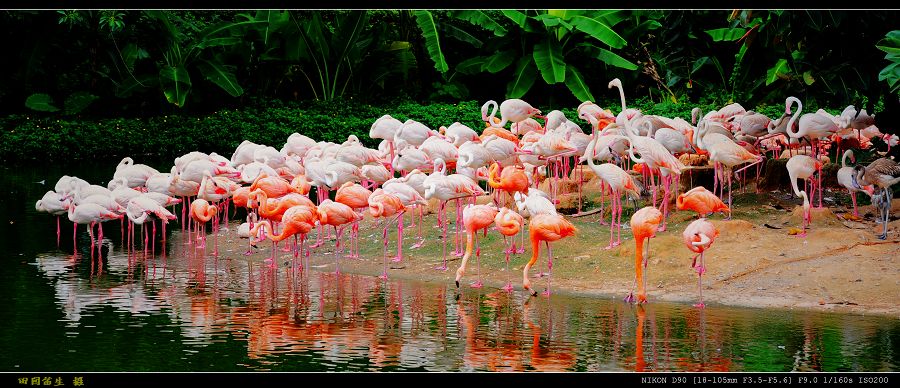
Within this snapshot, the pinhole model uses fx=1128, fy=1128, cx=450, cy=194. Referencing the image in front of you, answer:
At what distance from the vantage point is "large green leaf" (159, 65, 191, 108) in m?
19.2

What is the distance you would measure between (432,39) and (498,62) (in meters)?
1.65

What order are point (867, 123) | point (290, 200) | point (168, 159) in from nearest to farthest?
→ point (290, 200), point (867, 123), point (168, 159)

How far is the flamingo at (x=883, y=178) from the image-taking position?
9.20 m

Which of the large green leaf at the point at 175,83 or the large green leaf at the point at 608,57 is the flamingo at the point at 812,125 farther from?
the large green leaf at the point at 175,83

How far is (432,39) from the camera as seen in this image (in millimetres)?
20000

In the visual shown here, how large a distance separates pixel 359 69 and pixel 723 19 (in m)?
6.93

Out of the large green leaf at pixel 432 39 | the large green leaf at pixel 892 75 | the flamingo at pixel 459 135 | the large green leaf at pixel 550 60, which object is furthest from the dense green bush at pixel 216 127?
the large green leaf at pixel 892 75

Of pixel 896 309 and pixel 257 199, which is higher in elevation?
pixel 257 199

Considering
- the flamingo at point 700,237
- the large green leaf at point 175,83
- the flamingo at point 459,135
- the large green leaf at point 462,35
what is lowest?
the flamingo at point 700,237

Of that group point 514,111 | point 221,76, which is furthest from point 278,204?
point 221,76

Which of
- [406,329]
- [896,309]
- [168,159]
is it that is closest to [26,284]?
[406,329]
